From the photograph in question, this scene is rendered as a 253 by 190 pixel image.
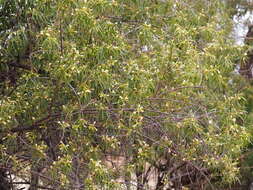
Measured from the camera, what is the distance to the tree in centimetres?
363

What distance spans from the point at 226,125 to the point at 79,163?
137cm

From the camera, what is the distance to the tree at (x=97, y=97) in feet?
11.9

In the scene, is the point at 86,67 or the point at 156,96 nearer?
the point at 86,67

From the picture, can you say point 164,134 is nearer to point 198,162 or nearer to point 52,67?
point 198,162

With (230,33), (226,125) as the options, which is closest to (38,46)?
(226,125)

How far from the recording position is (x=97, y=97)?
371 centimetres

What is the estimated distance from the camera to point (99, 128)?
4.00 metres

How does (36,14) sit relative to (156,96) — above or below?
above

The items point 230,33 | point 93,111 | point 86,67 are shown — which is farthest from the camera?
point 230,33

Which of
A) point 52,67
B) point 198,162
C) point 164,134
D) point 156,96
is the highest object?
point 52,67

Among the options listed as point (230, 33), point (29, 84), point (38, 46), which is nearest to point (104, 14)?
point (38, 46)

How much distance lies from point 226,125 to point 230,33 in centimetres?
289

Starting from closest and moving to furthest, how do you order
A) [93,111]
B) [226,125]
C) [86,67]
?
[86,67] < [93,111] < [226,125]

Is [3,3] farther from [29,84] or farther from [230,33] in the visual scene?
[230,33]
